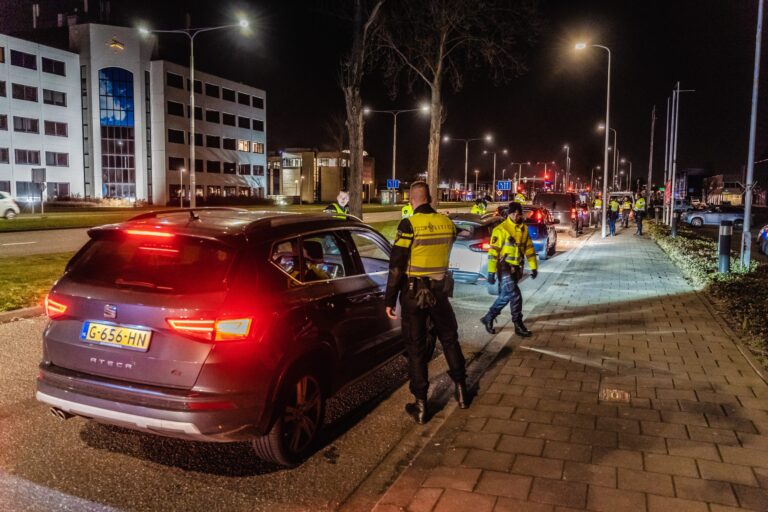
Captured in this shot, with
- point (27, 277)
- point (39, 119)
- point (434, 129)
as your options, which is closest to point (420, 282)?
point (27, 277)

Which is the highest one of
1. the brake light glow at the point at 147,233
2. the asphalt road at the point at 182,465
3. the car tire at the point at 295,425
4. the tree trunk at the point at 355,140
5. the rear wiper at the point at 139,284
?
the tree trunk at the point at 355,140

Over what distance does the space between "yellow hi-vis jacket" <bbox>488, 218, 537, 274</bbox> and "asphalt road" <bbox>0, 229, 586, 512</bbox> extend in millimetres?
2580

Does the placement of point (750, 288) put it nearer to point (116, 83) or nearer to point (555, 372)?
point (555, 372)

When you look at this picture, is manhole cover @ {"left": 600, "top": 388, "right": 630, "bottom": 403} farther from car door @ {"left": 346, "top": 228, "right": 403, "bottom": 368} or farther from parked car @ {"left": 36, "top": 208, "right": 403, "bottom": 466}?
parked car @ {"left": 36, "top": 208, "right": 403, "bottom": 466}

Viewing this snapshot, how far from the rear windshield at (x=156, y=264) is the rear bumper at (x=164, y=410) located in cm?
62

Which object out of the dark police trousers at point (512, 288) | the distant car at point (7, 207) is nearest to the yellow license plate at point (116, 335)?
the dark police trousers at point (512, 288)

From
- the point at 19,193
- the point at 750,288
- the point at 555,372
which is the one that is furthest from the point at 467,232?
Answer: the point at 19,193

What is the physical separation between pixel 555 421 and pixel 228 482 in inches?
99.2

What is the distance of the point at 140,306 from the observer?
12.1 feet

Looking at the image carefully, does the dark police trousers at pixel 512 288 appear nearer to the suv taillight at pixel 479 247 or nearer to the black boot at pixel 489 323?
the black boot at pixel 489 323

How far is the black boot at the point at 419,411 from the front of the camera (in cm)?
499

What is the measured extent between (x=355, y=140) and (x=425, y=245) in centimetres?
1437

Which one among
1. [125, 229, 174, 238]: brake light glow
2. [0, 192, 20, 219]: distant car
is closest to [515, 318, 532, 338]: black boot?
[125, 229, 174, 238]: brake light glow

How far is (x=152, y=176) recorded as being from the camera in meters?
68.5
